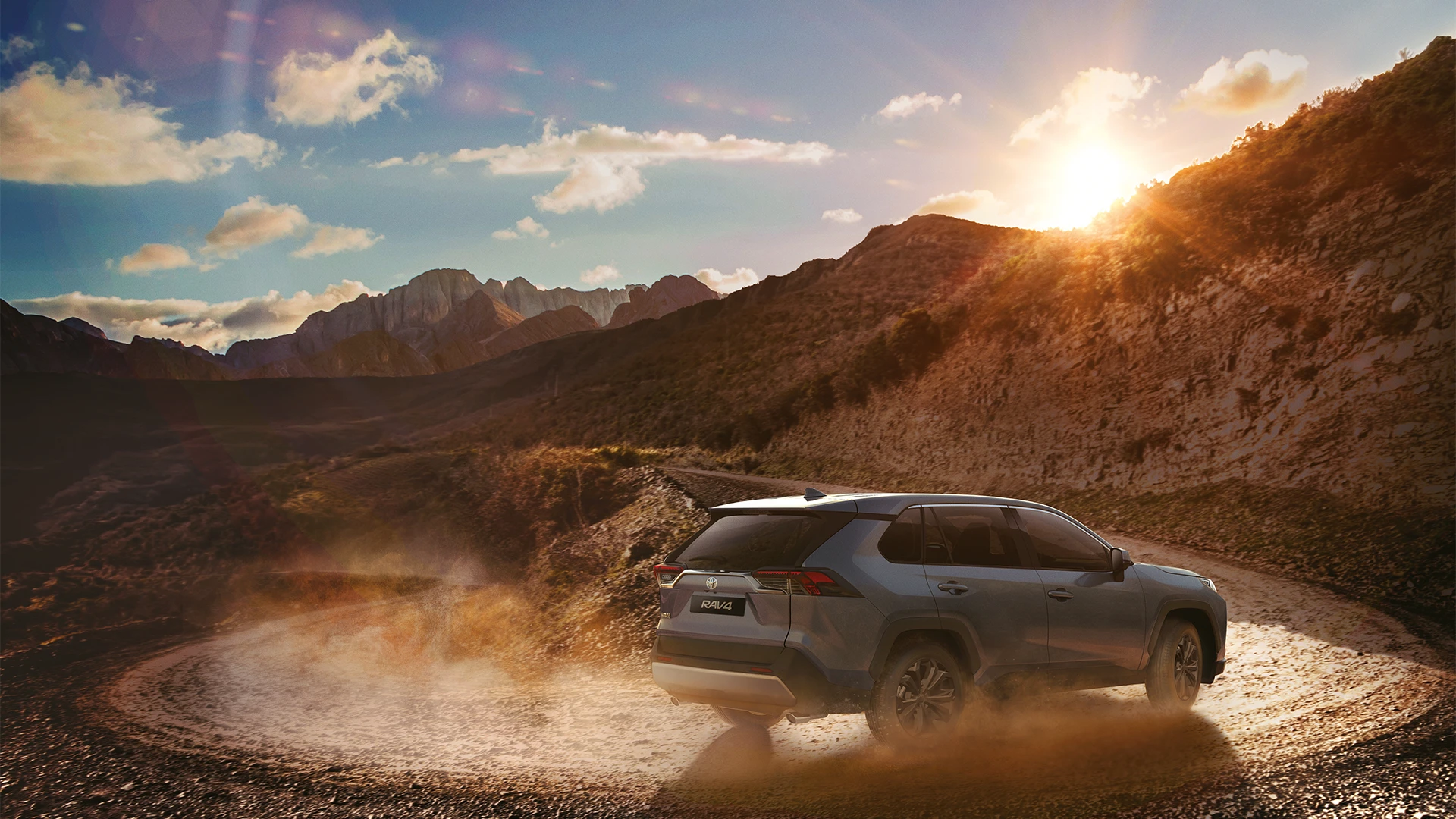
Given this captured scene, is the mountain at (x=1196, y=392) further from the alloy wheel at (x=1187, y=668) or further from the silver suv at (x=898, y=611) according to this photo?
the silver suv at (x=898, y=611)

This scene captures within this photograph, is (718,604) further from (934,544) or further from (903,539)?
(934,544)

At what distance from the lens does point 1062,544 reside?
6867 mm

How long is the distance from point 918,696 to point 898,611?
0.69 meters

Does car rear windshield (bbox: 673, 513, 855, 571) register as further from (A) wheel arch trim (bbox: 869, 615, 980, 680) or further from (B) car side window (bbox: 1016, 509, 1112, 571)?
(B) car side window (bbox: 1016, 509, 1112, 571)

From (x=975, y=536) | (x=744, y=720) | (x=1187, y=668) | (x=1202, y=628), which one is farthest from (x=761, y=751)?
(x=1202, y=628)

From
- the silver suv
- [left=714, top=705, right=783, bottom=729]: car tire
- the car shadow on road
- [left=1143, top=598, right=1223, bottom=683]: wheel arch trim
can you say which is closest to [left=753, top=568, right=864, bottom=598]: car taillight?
the silver suv

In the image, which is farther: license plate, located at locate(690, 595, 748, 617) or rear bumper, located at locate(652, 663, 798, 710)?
license plate, located at locate(690, 595, 748, 617)

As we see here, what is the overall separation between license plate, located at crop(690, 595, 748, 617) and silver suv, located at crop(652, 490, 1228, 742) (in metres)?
0.01

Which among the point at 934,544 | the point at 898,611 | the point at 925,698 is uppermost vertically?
the point at 934,544

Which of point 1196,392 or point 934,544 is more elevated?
point 1196,392

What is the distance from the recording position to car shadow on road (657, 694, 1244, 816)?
5102 millimetres

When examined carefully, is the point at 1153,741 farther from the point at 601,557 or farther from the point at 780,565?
the point at 601,557

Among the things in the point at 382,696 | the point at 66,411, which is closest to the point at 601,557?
the point at 382,696

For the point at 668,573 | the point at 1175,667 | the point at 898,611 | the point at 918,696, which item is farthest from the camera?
the point at 1175,667
